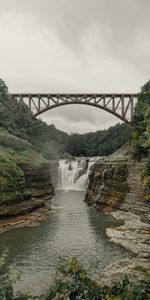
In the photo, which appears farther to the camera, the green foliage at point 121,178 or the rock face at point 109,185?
the rock face at point 109,185

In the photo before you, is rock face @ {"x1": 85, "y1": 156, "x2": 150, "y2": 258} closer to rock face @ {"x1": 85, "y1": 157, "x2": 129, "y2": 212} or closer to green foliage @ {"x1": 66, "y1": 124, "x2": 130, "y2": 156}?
rock face @ {"x1": 85, "y1": 157, "x2": 129, "y2": 212}

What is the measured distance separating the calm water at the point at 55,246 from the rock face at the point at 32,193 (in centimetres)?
251

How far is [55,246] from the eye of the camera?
79.2 ft

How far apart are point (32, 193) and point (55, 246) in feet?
62.1

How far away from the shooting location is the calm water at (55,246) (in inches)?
736

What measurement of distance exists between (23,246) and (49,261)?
408 centimetres

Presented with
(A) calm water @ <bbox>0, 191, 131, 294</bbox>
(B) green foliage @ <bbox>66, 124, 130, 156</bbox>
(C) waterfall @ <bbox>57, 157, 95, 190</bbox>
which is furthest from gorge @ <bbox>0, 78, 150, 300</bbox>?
(B) green foliage @ <bbox>66, 124, 130, 156</bbox>

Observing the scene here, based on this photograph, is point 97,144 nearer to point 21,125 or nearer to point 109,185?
point 21,125

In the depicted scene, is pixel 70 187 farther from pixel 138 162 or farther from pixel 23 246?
pixel 23 246

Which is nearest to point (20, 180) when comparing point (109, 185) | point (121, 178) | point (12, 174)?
point (12, 174)

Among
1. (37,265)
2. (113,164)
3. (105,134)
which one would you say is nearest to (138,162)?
(113,164)

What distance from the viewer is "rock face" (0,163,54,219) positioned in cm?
3189

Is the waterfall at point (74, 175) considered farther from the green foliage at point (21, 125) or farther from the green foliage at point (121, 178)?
the green foliage at point (121, 178)

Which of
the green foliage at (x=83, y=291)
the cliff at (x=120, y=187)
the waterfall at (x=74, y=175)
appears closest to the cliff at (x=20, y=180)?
the cliff at (x=120, y=187)
